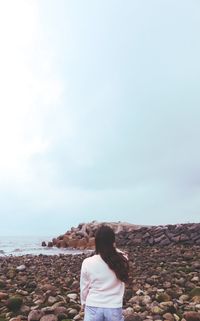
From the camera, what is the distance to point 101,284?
538 cm

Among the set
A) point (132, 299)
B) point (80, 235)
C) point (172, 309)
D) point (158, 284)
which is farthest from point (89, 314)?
point (80, 235)

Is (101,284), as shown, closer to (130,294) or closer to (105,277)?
(105,277)

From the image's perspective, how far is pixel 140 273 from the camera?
13.9 meters

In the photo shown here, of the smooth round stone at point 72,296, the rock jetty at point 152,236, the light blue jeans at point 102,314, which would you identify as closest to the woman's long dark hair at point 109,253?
the light blue jeans at point 102,314

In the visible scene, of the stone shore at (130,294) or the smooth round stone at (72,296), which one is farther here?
the smooth round stone at (72,296)

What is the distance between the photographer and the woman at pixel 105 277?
5.36 m

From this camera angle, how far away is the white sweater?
5363 mm

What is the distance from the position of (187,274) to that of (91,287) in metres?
8.44

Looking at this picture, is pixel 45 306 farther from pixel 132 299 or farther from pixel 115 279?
pixel 115 279

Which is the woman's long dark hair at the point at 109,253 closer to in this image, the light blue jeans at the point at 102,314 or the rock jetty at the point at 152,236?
the light blue jeans at the point at 102,314

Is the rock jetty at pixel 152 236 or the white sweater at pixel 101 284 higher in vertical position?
the rock jetty at pixel 152 236

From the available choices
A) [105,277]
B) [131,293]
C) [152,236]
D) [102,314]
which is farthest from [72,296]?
[152,236]

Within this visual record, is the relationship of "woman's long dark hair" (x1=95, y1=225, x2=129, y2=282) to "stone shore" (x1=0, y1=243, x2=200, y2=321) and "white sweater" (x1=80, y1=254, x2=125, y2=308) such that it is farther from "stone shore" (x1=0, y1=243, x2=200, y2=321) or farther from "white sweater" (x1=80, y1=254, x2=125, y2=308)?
"stone shore" (x1=0, y1=243, x2=200, y2=321)

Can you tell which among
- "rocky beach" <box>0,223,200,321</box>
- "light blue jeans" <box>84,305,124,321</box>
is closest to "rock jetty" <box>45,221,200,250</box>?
"rocky beach" <box>0,223,200,321</box>
